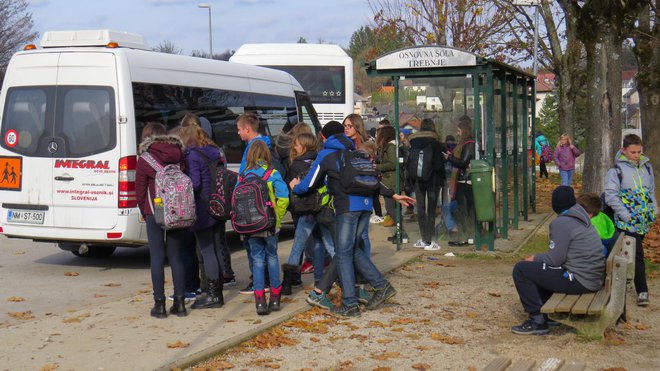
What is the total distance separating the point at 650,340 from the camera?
7.86 metres

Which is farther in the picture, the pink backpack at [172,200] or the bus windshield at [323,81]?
the bus windshield at [323,81]

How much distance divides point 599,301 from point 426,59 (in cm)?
593

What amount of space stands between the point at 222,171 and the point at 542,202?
47.2 ft

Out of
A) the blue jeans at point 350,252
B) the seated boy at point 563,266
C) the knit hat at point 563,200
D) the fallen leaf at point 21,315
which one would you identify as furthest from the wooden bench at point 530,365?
the fallen leaf at point 21,315

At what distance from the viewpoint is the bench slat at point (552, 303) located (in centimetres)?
744

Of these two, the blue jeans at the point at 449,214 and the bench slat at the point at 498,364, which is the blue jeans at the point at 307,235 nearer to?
the bench slat at the point at 498,364

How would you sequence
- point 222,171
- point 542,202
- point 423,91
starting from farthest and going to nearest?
point 542,202 < point 423,91 < point 222,171

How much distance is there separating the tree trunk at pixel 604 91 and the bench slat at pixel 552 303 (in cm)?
601

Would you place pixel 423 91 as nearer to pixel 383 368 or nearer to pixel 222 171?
pixel 222 171

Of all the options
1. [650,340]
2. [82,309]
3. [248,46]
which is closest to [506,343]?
[650,340]

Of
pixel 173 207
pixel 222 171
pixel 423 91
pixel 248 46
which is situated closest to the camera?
pixel 173 207

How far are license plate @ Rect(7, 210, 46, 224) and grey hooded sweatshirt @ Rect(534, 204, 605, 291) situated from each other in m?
6.36

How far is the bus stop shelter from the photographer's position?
1288 centimetres

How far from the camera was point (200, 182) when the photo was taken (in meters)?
8.98
